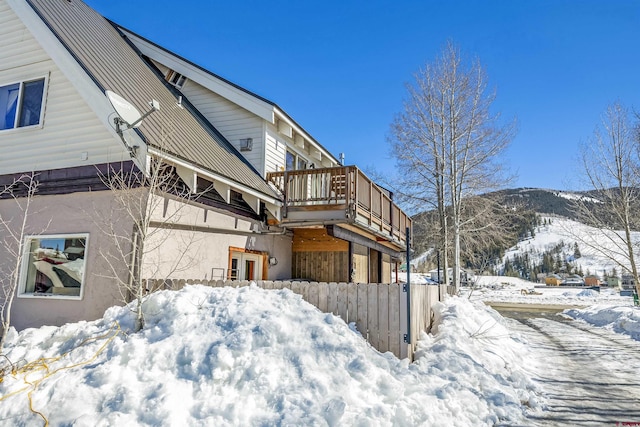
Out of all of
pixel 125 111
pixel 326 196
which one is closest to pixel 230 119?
pixel 326 196

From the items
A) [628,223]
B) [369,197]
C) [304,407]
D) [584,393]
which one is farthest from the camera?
[628,223]

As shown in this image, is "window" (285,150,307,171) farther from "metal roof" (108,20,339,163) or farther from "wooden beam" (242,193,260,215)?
"wooden beam" (242,193,260,215)

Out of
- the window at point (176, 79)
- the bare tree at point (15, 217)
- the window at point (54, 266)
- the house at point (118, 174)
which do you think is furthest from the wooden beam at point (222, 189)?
the window at point (176, 79)

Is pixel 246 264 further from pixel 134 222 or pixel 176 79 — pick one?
pixel 176 79

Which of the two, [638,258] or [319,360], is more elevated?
[638,258]

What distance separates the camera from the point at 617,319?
13.9 meters

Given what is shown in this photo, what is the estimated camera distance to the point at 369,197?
37.6ft

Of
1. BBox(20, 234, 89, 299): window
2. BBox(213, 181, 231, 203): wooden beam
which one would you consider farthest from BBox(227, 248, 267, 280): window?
BBox(20, 234, 89, 299): window

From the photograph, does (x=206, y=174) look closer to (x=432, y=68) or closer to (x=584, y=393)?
(x=584, y=393)

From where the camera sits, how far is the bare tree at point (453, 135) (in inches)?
707

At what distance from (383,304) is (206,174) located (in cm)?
447

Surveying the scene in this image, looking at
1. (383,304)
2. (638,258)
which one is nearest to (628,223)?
(638,258)

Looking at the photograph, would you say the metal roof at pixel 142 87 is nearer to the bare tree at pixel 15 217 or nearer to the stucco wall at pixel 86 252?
the stucco wall at pixel 86 252

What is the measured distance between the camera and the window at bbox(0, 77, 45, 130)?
851 centimetres
